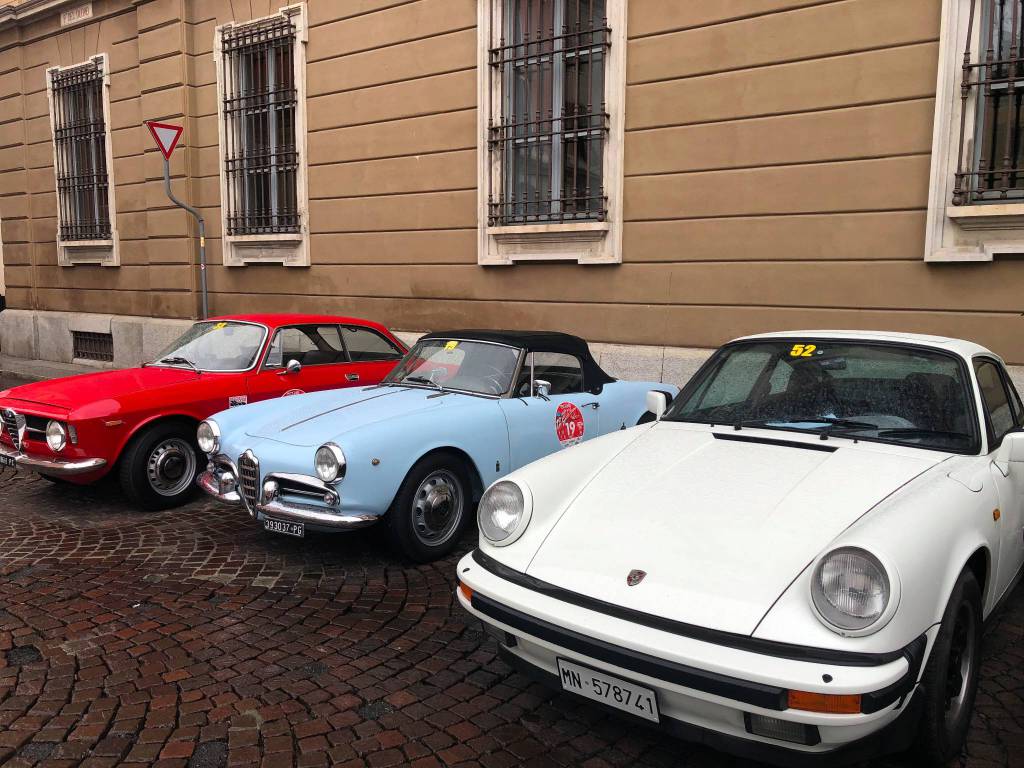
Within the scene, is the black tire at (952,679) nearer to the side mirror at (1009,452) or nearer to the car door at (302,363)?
the side mirror at (1009,452)

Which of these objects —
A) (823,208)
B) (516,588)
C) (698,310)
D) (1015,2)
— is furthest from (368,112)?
(516,588)

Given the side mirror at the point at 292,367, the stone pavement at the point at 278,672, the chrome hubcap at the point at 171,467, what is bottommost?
the stone pavement at the point at 278,672

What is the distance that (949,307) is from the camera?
680cm

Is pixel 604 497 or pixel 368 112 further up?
pixel 368 112

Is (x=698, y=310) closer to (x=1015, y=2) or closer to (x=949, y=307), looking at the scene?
(x=949, y=307)

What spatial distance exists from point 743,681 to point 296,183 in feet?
33.4

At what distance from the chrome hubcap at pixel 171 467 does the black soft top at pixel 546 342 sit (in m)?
2.06

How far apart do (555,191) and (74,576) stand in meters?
6.32

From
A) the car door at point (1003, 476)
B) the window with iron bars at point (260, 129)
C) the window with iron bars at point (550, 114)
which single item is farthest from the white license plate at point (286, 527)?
the window with iron bars at point (260, 129)

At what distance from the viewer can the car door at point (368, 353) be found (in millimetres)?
7082

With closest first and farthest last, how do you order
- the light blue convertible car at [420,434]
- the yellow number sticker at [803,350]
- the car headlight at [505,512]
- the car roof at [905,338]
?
the car headlight at [505,512] → the car roof at [905,338] → the yellow number sticker at [803,350] → the light blue convertible car at [420,434]

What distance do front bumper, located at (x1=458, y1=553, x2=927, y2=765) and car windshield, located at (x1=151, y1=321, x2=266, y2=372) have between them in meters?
4.53

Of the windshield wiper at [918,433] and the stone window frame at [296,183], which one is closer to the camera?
the windshield wiper at [918,433]

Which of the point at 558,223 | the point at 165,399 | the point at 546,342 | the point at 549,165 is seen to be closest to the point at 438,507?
the point at 546,342
